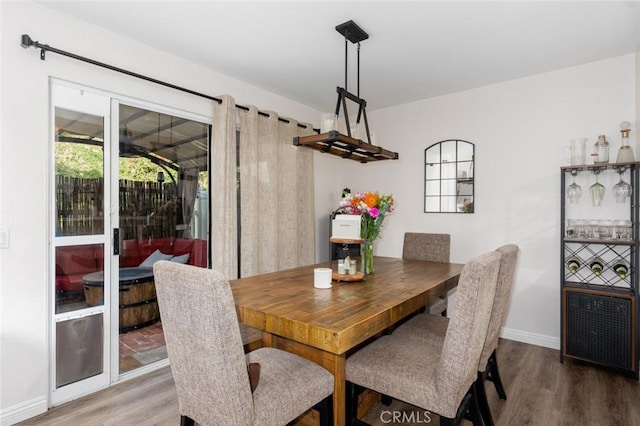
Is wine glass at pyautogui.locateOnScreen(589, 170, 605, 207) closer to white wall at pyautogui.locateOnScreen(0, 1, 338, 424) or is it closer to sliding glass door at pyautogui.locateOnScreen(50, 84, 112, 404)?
sliding glass door at pyautogui.locateOnScreen(50, 84, 112, 404)

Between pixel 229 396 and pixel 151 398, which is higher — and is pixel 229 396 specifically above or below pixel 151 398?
above

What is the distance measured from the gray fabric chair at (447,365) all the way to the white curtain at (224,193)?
167cm

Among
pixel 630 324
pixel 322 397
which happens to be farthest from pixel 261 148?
pixel 630 324

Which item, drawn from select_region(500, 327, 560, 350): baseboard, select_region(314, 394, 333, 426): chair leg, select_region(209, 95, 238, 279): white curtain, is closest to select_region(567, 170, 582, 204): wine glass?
select_region(500, 327, 560, 350): baseboard

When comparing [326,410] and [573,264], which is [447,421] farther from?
[573,264]

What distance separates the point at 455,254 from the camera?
12.3 feet

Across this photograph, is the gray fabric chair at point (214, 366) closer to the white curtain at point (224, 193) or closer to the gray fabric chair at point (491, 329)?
the gray fabric chair at point (491, 329)

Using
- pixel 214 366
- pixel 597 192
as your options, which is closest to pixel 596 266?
pixel 597 192

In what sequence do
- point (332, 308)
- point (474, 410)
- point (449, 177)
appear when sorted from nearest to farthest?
point (332, 308)
point (474, 410)
point (449, 177)

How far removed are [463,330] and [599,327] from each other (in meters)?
2.11

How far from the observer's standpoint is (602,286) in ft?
9.29

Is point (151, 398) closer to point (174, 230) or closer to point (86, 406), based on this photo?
point (86, 406)

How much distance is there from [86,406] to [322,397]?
1.73 metres

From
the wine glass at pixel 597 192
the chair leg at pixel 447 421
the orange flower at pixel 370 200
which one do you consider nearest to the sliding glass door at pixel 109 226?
the orange flower at pixel 370 200
